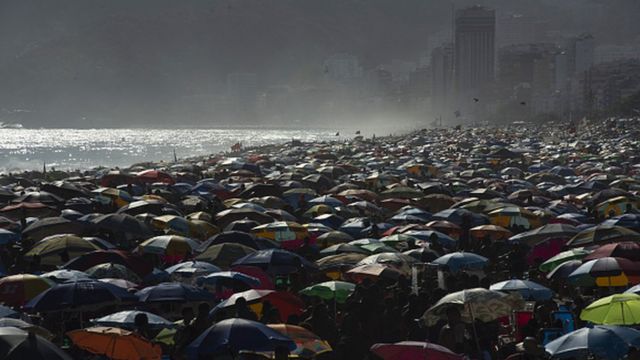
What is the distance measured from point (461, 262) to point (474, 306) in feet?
13.3

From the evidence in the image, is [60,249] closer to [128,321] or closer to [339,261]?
[339,261]

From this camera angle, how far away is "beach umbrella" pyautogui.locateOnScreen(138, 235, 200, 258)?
1762cm

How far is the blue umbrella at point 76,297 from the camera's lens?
12.2 meters

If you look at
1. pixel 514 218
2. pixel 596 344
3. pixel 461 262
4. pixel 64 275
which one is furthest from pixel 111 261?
pixel 514 218

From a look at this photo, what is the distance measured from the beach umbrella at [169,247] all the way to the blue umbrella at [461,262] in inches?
163

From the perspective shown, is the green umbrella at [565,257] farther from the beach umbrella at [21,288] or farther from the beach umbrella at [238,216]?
the beach umbrella at [21,288]

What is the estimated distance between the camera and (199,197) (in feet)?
90.7

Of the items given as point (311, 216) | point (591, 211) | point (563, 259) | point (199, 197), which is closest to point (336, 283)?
point (563, 259)

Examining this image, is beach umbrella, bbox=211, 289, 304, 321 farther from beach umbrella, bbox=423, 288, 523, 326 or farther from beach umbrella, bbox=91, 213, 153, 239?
beach umbrella, bbox=91, 213, 153, 239

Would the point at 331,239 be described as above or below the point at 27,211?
below

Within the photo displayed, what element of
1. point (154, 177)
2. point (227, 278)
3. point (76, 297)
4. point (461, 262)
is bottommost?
point (461, 262)

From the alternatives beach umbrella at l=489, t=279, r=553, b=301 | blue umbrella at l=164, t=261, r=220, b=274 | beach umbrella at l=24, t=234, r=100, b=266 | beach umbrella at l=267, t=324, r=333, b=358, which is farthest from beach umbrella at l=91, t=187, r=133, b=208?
beach umbrella at l=267, t=324, r=333, b=358

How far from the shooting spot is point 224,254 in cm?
1670

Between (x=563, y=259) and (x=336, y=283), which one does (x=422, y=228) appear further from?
(x=336, y=283)
